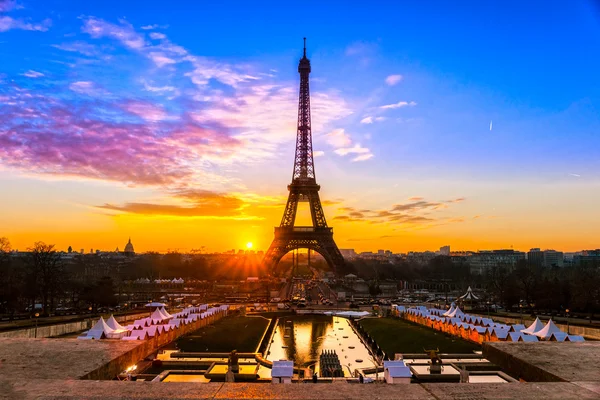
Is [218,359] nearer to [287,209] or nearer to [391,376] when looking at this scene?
[391,376]

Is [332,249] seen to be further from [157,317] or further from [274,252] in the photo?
[157,317]

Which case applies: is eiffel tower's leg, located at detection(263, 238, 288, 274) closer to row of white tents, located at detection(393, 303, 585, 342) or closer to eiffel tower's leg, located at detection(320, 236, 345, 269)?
eiffel tower's leg, located at detection(320, 236, 345, 269)

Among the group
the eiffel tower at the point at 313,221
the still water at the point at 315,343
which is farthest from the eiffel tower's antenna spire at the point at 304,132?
the still water at the point at 315,343

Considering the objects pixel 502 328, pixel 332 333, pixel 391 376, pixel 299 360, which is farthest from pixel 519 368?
pixel 332 333

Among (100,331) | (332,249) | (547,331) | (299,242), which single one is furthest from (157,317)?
(332,249)

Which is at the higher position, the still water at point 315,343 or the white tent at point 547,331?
the white tent at point 547,331

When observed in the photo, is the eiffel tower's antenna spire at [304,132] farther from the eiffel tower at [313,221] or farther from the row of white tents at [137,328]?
the row of white tents at [137,328]

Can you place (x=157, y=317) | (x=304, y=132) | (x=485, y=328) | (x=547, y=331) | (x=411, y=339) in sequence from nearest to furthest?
1. (x=547, y=331)
2. (x=485, y=328)
3. (x=411, y=339)
4. (x=157, y=317)
5. (x=304, y=132)
